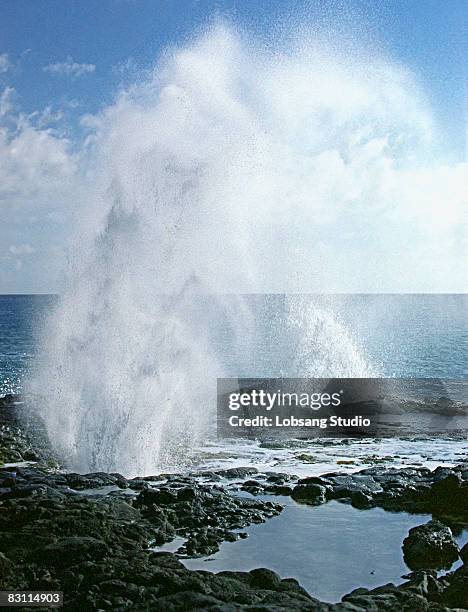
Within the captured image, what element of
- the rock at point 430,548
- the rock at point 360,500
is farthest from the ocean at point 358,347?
the rock at point 430,548

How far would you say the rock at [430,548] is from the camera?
11469mm

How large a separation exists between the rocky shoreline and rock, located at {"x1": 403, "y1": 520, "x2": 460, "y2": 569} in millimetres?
20

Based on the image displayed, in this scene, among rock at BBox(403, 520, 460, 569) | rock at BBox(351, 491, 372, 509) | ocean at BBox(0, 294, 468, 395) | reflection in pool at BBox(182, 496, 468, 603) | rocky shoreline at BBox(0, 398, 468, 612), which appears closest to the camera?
rocky shoreline at BBox(0, 398, 468, 612)

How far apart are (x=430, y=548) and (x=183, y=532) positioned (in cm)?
429

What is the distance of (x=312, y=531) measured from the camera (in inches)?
517

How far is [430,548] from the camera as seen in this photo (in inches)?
459

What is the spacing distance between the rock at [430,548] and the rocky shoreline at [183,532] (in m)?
0.02

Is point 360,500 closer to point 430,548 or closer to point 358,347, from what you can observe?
point 430,548

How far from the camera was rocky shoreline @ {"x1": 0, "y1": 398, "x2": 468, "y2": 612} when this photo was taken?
9102mm

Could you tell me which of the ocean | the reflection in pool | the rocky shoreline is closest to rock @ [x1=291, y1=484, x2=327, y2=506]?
the rocky shoreline

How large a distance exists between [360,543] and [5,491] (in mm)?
6810

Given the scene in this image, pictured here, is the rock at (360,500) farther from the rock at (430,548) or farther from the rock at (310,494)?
the rock at (430,548)

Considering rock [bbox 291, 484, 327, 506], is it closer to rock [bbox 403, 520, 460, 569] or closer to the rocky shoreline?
the rocky shoreline

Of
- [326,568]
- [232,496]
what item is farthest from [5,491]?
[326,568]
